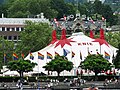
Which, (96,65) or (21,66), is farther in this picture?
(21,66)

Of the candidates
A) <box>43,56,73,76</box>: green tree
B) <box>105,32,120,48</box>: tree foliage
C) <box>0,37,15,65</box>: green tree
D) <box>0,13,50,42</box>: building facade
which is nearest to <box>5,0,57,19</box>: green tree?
<box>0,13,50,42</box>: building facade

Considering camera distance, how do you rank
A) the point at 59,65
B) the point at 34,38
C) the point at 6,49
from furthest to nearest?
the point at 6,49 → the point at 34,38 → the point at 59,65

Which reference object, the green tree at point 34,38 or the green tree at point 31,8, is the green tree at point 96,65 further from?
the green tree at point 31,8

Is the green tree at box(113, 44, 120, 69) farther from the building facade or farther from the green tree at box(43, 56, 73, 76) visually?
the building facade

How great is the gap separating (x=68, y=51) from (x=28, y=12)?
7027cm

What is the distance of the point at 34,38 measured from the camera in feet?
429

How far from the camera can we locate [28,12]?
577 ft

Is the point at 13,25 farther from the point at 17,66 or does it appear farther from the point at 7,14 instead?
the point at 17,66

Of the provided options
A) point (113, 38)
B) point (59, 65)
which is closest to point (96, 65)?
point (59, 65)

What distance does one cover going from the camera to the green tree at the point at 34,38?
420ft

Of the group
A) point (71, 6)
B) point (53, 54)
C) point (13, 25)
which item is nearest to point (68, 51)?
point (53, 54)

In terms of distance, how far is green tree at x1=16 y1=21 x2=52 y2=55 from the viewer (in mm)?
127875

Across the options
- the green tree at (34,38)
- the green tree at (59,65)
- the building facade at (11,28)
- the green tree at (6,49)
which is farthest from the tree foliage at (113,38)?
the green tree at (59,65)

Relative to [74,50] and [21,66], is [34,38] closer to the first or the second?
[74,50]
